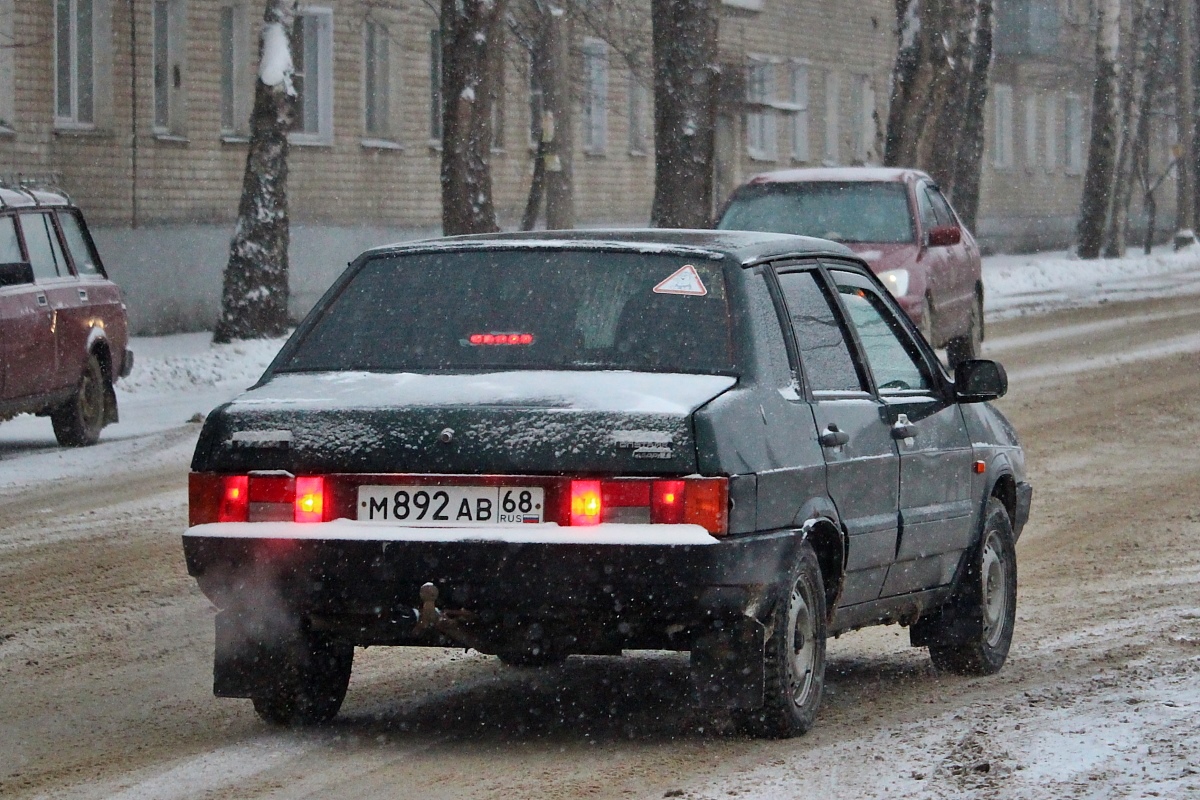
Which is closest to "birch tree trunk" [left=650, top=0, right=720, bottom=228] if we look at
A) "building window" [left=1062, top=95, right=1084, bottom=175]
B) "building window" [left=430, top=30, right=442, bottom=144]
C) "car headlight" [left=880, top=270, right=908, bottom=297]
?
"car headlight" [left=880, top=270, right=908, bottom=297]

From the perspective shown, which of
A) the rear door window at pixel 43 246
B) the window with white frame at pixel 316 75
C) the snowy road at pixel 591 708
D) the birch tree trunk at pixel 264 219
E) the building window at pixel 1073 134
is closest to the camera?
the snowy road at pixel 591 708

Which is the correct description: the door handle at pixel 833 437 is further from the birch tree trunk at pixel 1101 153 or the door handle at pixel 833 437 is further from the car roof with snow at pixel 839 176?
the birch tree trunk at pixel 1101 153

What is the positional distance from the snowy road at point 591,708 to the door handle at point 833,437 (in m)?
0.80

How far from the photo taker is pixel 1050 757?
570cm

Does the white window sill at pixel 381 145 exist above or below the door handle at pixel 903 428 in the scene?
above

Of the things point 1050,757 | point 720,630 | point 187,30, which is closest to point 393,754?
point 720,630

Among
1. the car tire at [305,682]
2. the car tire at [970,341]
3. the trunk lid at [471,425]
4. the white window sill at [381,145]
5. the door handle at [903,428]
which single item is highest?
the white window sill at [381,145]

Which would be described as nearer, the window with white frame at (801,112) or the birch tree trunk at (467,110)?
the birch tree trunk at (467,110)

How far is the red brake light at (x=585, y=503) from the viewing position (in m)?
5.62

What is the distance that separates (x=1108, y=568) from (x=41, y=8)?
1861cm

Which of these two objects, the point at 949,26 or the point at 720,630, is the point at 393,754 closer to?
the point at 720,630

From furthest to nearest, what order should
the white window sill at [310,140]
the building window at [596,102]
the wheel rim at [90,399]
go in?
the building window at [596,102]
the white window sill at [310,140]
the wheel rim at [90,399]

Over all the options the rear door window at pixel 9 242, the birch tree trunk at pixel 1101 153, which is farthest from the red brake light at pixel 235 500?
the birch tree trunk at pixel 1101 153

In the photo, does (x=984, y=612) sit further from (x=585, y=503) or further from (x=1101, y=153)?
(x=1101, y=153)
